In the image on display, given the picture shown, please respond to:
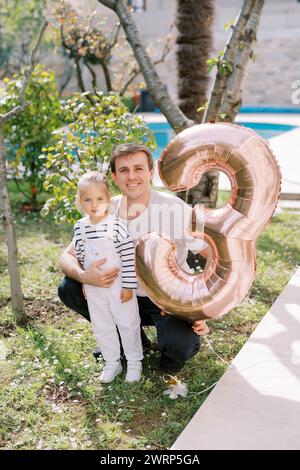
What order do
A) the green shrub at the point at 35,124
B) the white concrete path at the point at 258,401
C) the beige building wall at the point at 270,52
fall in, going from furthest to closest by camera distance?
1. the beige building wall at the point at 270,52
2. the green shrub at the point at 35,124
3. the white concrete path at the point at 258,401

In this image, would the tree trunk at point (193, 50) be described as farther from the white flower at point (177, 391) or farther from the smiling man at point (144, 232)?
the white flower at point (177, 391)

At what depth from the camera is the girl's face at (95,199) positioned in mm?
2443

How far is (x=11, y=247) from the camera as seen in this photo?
3221mm

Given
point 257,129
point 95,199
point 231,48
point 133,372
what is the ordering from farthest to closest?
point 257,129
point 231,48
point 133,372
point 95,199

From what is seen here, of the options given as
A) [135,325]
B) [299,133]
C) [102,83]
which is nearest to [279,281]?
[135,325]

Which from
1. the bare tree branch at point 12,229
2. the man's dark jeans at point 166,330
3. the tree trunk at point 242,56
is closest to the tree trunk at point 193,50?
the tree trunk at point 242,56

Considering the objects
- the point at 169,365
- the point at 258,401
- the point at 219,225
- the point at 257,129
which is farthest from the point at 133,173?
the point at 257,129

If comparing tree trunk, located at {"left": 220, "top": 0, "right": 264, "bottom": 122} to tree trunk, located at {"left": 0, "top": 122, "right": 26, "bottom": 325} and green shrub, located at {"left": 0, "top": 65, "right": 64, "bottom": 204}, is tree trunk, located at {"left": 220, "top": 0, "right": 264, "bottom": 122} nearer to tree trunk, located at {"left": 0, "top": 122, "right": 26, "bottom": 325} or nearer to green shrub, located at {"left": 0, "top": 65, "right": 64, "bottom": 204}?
tree trunk, located at {"left": 0, "top": 122, "right": 26, "bottom": 325}

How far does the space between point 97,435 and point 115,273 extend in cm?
72

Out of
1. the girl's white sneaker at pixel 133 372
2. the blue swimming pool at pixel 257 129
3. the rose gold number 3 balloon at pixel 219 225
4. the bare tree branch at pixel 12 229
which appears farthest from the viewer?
the blue swimming pool at pixel 257 129

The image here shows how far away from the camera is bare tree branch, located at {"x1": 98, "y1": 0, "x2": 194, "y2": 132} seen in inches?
153

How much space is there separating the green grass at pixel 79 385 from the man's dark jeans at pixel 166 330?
0.55 ft

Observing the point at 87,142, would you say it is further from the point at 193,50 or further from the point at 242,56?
the point at 193,50

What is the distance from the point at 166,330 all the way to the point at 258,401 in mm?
533
